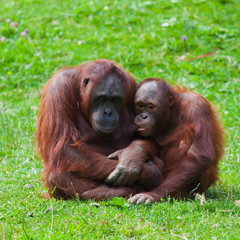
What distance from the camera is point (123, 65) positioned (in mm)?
8617

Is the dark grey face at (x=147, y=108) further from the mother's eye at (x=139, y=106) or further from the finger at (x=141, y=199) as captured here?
the finger at (x=141, y=199)

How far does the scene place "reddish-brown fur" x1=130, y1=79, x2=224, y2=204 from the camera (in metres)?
4.64

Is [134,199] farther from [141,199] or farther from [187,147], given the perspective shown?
[187,147]

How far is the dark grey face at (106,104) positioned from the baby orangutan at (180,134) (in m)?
0.30

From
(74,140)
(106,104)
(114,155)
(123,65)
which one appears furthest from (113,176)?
(123,65)

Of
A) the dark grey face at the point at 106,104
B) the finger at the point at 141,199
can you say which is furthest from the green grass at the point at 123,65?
the dark grey face at the point at 106,104

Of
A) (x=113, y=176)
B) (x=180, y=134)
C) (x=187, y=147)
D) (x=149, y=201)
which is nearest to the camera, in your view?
(x=149, y=201)

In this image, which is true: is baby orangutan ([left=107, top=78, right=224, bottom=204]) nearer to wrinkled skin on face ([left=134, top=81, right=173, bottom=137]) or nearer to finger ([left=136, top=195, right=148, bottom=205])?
wrinkled skin on face ([left=134, top=81, right=173, bottom=137])

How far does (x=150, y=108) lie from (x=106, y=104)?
0.48 metres

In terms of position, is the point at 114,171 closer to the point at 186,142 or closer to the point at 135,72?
the point at 186,142

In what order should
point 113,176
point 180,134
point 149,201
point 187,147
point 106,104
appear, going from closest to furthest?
1. point 149,201
2. point 113,176
3. point 106,104
4. point 187,147
5. point 180,134

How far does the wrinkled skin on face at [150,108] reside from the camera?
16.0 feet

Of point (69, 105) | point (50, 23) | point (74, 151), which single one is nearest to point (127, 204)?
point (74, 151)

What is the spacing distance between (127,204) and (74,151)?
0.77 m
